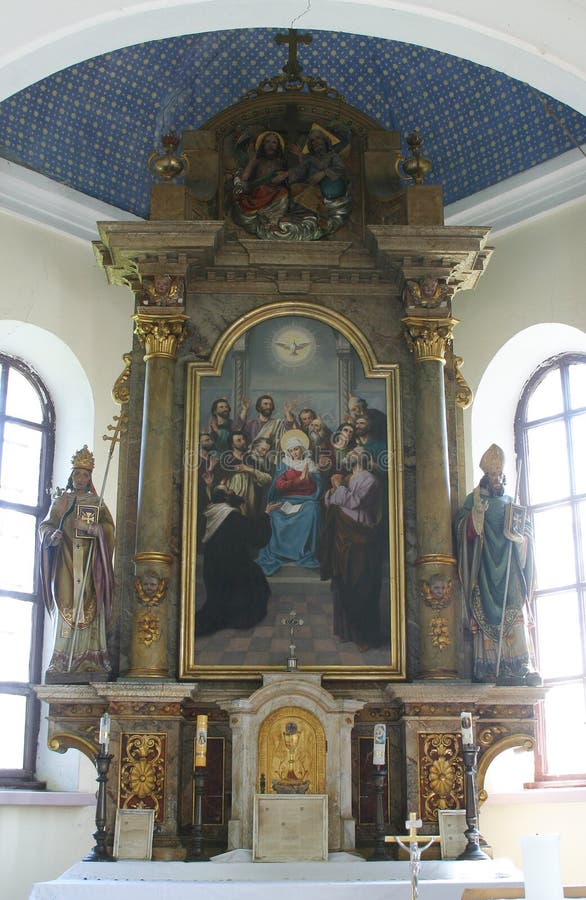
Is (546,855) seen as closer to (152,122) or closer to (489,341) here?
(489,341)

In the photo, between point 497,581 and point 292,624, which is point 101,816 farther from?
point 497,581

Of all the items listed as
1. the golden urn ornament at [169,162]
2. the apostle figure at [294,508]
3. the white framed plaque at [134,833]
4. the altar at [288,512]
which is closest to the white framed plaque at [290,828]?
the altar at [288,512]

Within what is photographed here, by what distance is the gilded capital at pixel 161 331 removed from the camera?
9.71 metres

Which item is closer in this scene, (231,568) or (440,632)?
(440,632)

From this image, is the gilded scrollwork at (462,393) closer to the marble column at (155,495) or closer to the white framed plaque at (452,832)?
the marble column at (155,495)

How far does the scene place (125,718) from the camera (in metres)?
8.77

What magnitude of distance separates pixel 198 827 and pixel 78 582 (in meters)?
1.83

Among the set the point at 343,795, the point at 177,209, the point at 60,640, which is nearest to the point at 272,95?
the point at 177,209

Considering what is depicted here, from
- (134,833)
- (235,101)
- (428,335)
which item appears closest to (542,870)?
(134,833)

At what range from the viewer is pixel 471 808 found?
8.43 m

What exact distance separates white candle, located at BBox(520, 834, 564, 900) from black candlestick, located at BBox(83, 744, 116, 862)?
4074 millimetres

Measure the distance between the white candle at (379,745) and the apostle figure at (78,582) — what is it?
186 cm

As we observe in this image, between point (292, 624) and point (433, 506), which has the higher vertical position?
point (433, 506)

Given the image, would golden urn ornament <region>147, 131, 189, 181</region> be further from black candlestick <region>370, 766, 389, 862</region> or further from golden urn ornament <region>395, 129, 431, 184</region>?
black candlestick <region>370, 766, 389, 862</region>
